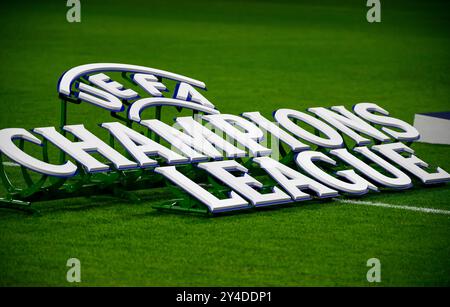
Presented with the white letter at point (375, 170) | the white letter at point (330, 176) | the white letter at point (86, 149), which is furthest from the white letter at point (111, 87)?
the white letter at point (375, 170)

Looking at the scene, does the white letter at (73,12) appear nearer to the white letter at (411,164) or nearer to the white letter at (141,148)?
the white letter at (411,164)

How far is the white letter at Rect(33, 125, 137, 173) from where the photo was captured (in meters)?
7.67

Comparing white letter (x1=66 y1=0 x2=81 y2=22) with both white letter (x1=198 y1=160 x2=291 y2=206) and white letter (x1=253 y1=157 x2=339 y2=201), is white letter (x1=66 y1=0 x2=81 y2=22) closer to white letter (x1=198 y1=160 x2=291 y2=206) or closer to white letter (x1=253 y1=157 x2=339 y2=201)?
white letter (x1=253 y1=157 x2=339 y2=201)

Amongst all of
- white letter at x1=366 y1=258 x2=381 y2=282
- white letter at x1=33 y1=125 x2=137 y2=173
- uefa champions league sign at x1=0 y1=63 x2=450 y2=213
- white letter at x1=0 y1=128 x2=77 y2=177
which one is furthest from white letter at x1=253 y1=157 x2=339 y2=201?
white letter at x1=0 y1=128 x2=77 y2=177

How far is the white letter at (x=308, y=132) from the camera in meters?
8.85

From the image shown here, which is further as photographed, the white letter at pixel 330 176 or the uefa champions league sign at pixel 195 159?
the white letter at pixel 330 176

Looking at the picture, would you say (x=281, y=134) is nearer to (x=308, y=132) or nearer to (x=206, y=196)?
(x=308, y=132)

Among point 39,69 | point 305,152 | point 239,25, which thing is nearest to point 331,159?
point 305,152

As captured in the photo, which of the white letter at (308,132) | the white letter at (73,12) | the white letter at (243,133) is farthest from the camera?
the white letter at (73,12)

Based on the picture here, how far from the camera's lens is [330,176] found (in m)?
8.38

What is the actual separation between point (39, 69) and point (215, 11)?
40.3 ft

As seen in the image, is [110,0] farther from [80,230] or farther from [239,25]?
[80,230]

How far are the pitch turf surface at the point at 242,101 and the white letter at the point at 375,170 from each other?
14 cm

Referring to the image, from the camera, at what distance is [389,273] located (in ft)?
21.2
